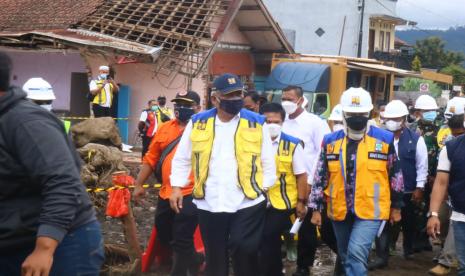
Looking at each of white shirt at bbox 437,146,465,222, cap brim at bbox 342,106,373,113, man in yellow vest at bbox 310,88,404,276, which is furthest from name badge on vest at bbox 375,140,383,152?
white shirt at bbox 437,146,465,222

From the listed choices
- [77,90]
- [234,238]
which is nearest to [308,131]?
[234,238]

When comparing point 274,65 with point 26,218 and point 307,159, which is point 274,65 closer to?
point 307,159

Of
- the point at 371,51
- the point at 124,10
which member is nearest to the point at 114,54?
the point at 124,10

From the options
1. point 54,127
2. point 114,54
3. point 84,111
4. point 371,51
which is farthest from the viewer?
point 371,51

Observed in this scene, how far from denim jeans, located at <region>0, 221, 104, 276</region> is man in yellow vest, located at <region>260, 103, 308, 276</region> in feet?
10.8

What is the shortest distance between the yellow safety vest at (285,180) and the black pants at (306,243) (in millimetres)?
898

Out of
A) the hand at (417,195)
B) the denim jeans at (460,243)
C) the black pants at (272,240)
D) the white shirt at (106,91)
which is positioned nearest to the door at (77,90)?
the white shirt at (106,91)

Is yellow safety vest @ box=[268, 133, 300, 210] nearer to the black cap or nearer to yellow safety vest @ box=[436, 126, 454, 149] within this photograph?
the black cap

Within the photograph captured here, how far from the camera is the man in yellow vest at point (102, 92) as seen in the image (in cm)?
1698

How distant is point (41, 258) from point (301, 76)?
20.1 meters

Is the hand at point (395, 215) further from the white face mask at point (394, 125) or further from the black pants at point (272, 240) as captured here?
the white face mask at point (394, 125)

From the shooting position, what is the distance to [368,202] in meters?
6.35

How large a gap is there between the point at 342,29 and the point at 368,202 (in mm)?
37347

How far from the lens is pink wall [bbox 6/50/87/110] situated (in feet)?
74.7
